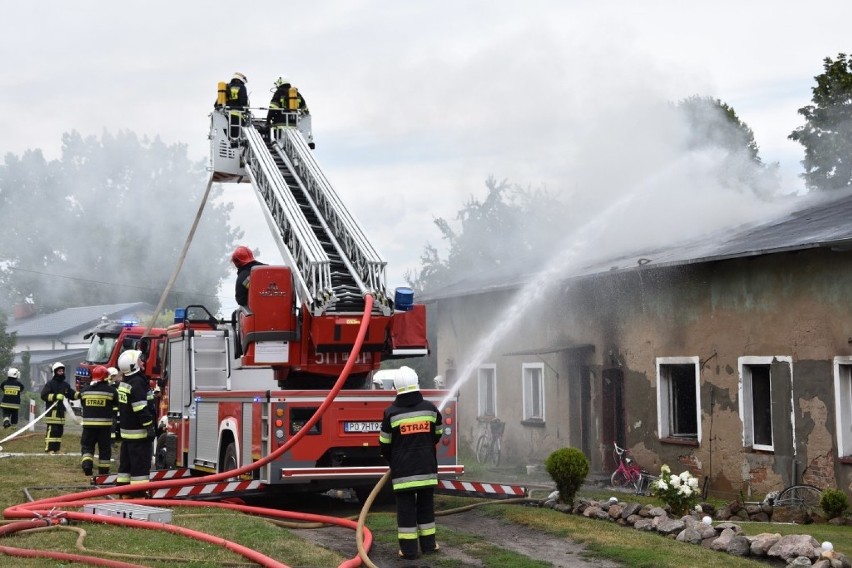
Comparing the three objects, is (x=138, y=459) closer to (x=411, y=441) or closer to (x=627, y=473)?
(x=411, y=441)

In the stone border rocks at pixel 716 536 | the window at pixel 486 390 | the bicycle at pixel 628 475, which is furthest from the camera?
the window at pixel 486 390

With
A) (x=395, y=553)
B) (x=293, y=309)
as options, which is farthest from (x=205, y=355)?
(x=395, y=553)

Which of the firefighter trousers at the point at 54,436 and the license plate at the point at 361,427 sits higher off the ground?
the license plate at the point at 361,427

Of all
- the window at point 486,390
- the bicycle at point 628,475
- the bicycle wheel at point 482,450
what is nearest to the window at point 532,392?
the bicycle wheel at point 482,450

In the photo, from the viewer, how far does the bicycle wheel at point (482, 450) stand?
2217cm

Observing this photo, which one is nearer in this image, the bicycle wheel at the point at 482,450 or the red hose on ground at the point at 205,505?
the red hose on ground at the point at 205,505

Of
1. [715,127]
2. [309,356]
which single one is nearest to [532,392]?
[309,356]

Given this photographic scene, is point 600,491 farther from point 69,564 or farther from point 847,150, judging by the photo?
point 847,150

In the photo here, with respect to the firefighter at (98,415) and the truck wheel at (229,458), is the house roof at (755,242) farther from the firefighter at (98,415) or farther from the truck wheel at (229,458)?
the firefighter at (98,415)

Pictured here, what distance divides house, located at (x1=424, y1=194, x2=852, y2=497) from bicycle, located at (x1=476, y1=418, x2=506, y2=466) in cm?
20

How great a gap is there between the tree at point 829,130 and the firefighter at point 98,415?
24.8 metres

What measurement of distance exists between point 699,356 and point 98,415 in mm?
8591

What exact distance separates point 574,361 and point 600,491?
3.51 meters

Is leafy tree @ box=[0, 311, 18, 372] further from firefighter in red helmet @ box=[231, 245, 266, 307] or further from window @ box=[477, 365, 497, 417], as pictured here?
firefighter in red helmet @ box=[231, 245, 266, 307]
